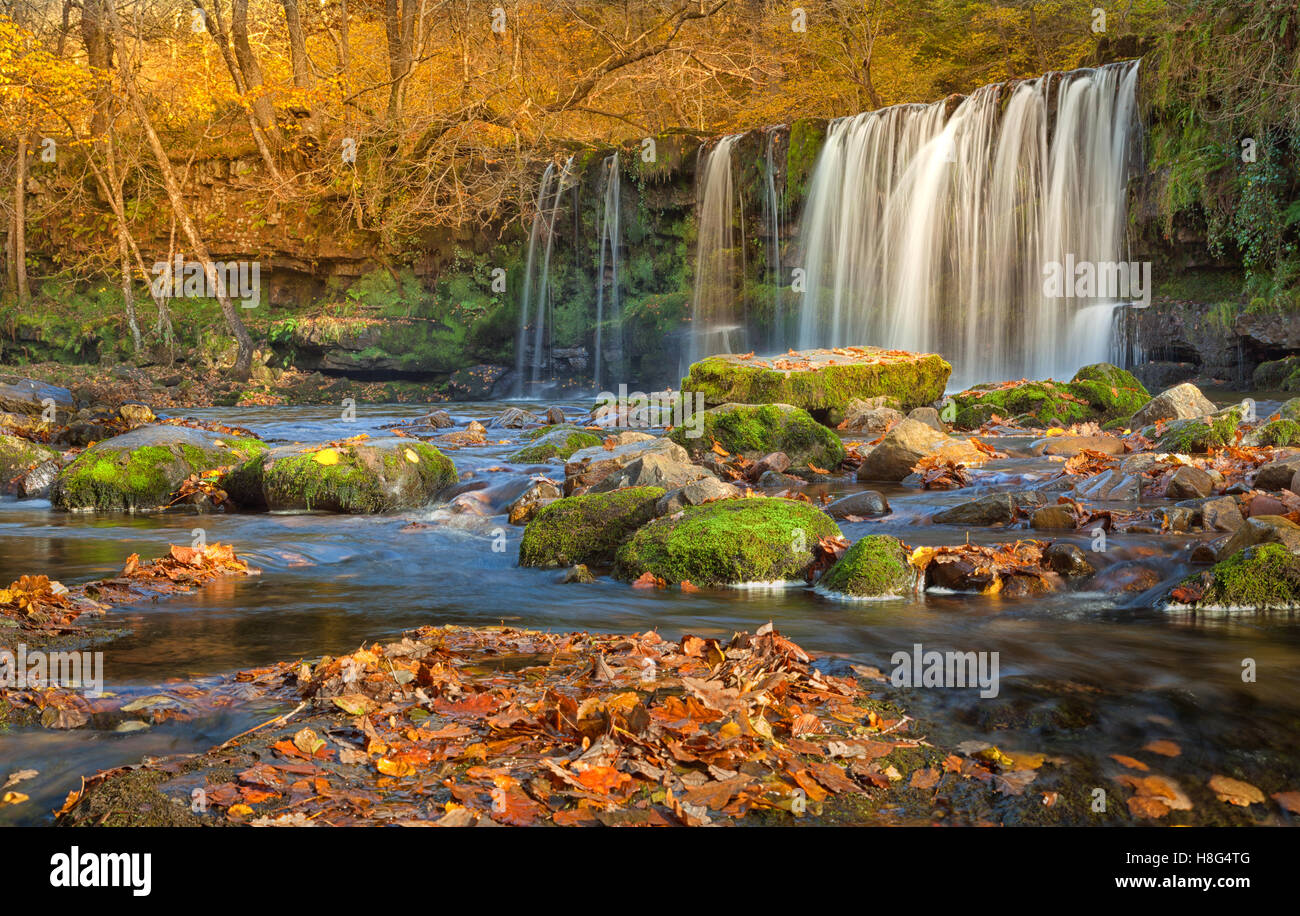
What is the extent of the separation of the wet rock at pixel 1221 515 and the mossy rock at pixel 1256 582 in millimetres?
1149

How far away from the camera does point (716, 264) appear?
21188 mm

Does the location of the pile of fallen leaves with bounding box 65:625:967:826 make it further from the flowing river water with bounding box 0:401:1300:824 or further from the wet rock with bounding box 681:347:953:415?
the wet rock with bounding box 681:347:953:415

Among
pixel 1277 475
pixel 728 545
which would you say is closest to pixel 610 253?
pixel 1277 475

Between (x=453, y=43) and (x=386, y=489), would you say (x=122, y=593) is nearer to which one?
(x=386, y=489)

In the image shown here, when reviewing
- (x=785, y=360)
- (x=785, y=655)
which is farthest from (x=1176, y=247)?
(x=785, y=655)

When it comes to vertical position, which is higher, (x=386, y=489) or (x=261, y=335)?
(x=261, y=335)

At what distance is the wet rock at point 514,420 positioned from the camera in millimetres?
15148

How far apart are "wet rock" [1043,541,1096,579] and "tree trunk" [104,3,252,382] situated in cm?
1898

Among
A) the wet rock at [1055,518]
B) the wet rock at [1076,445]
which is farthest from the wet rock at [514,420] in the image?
the wet rock at [1055,518]

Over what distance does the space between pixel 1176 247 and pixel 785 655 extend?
14.5 meters

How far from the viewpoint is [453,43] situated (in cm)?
2548

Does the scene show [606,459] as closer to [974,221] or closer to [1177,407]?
[1177,407]

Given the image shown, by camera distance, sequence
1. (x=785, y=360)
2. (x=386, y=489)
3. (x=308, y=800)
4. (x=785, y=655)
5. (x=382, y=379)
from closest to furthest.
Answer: (x=308, y=800) → (x=785, y=655) → (x=386, y=489) → (x=785, y=360) → (x=382, y=379)
